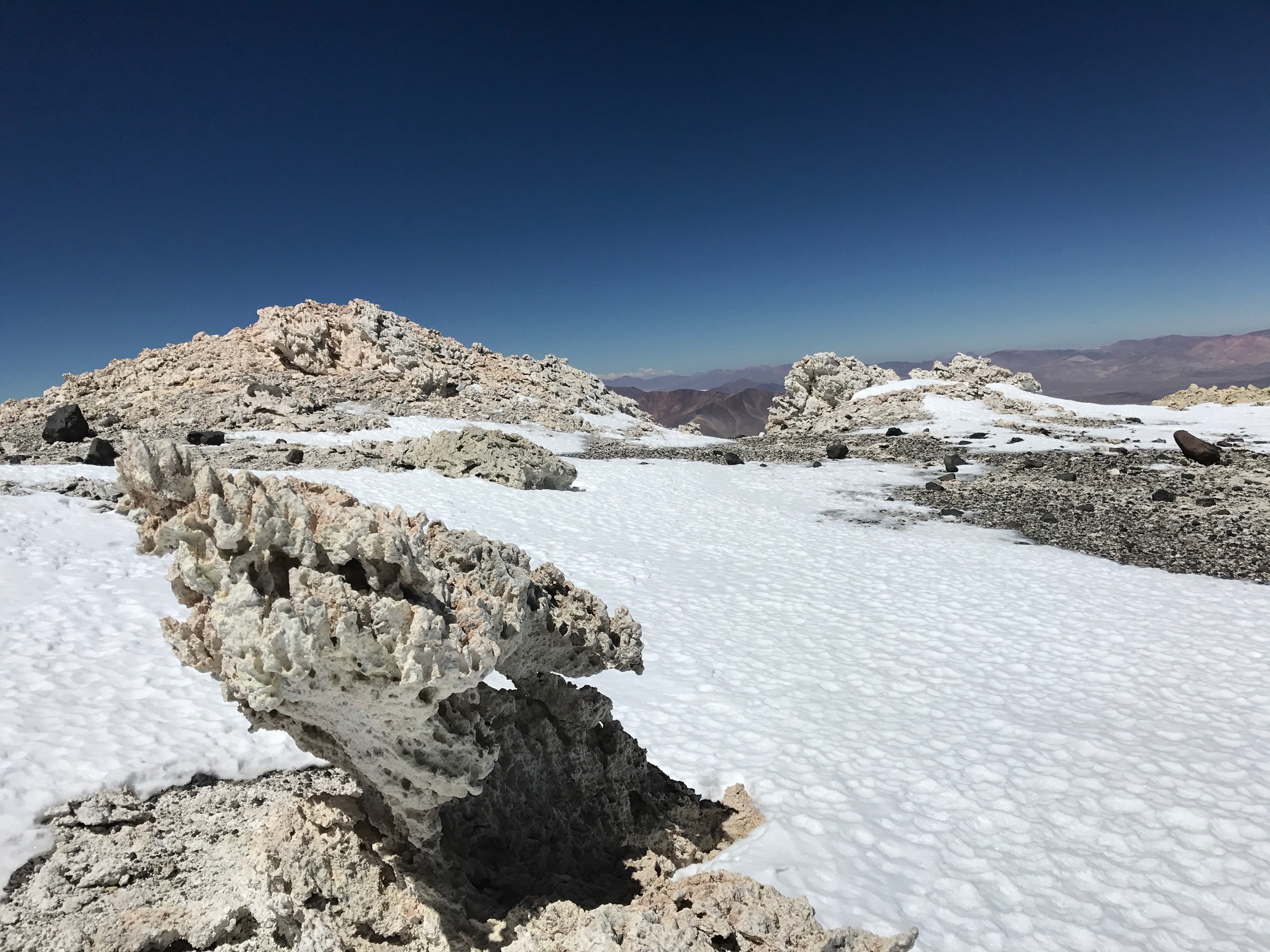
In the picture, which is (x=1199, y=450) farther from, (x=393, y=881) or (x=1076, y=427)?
(x=393, y=881)

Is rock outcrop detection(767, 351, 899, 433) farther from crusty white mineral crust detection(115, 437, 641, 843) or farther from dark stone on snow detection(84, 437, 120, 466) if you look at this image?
crusty white mineral crust detection(115, 437, 641, 843)

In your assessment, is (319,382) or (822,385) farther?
(822,385)

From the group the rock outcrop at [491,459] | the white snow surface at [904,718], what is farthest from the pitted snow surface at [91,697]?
the rock outcrop at [491,459]

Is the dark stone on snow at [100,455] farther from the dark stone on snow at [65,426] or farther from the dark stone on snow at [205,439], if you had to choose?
the dark stone on snow at [65,426]

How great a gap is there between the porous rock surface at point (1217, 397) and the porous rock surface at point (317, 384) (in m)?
29.8

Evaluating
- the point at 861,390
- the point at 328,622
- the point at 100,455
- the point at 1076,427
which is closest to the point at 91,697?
the point at 328,622

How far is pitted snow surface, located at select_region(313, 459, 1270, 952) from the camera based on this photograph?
13.5ft

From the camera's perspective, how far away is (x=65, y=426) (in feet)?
58.9

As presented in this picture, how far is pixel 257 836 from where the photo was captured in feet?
11.2

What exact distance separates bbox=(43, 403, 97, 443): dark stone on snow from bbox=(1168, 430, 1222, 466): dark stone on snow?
3196cm

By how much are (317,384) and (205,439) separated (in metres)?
10.3

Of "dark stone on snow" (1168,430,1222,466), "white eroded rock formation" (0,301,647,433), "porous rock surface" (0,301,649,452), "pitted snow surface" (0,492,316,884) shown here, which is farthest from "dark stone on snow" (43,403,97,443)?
"dark stone on snow" (1168,430,1222,466)

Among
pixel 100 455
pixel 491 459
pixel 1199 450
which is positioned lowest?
pixel 1199 450

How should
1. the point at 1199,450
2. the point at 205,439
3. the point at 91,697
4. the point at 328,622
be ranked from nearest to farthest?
the point at 328,622
the point at 91,697
the point at 1199,450
the point at 205,439
